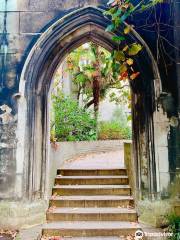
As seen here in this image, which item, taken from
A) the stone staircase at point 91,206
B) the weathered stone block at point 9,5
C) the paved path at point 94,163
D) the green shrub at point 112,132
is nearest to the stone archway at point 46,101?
the stone staircase at point 91,206

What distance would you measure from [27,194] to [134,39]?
10.0ft

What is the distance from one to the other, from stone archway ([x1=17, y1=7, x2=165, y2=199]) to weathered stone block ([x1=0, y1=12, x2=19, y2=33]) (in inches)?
20.7

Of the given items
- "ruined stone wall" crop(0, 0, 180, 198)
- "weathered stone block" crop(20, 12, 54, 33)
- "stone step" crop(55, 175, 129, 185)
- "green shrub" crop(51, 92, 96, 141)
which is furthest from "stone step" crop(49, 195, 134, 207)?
"green shrub" crop(51, 92, 96, 141)

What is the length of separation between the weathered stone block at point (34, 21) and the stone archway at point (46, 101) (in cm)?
21

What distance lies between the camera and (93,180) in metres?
5.68

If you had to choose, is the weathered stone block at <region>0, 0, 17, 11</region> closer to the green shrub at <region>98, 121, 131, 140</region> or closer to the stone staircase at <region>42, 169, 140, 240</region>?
the stone staircase at <region>42, 169, 140, 240</region>

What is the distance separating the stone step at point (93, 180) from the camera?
5.65 meters

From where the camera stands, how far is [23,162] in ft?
14.3

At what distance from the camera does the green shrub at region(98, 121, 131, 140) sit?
1096 cm

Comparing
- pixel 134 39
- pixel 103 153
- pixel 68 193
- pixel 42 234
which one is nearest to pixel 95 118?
pixel 103 153

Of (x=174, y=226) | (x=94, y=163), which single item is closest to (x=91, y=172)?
(x=94, y=163)

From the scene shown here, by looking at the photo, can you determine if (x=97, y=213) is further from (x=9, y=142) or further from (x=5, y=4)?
(x=5, y=4)

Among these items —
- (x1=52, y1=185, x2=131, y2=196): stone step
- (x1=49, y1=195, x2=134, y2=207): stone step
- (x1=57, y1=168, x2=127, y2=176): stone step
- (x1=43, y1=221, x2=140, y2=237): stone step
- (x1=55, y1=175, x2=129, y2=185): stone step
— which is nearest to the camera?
(x1=43, y1=221, x2=140, y2=237): stone step

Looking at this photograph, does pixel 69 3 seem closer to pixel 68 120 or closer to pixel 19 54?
pixel 19 54
